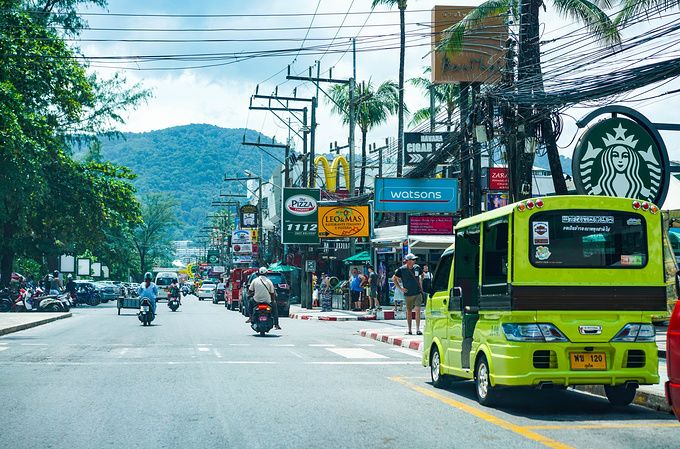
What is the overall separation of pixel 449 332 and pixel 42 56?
25076mm

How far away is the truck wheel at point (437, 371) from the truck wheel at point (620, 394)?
8.38 ft

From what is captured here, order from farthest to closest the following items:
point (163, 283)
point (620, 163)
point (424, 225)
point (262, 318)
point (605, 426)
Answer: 1. point (163, 283)
2. point (424, 225)
3. point (262, 318)
4. point (620, 163)
5. point (605, 426)

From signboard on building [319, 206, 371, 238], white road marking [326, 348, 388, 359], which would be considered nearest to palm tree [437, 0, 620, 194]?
white road marking [326, 348, 388, 359]

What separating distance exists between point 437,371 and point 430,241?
25.0 m

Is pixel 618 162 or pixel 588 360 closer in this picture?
pixel 588 360

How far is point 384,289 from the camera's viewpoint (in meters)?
47.7

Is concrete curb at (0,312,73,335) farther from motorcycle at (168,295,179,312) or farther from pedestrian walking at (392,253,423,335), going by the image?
motorcycle at (168,295,179,312)

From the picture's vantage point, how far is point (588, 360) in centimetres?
995

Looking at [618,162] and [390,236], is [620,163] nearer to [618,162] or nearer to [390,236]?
[618,162]

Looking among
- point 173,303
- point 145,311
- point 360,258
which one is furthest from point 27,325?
point 360,258

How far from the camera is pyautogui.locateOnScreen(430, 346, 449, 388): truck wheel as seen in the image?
1257 centimetres

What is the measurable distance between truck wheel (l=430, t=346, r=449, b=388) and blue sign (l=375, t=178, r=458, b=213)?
80.1ft

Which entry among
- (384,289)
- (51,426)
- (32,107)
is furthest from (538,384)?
(384,289)

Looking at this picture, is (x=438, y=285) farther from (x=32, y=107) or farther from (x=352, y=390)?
(x=32, y=107)
